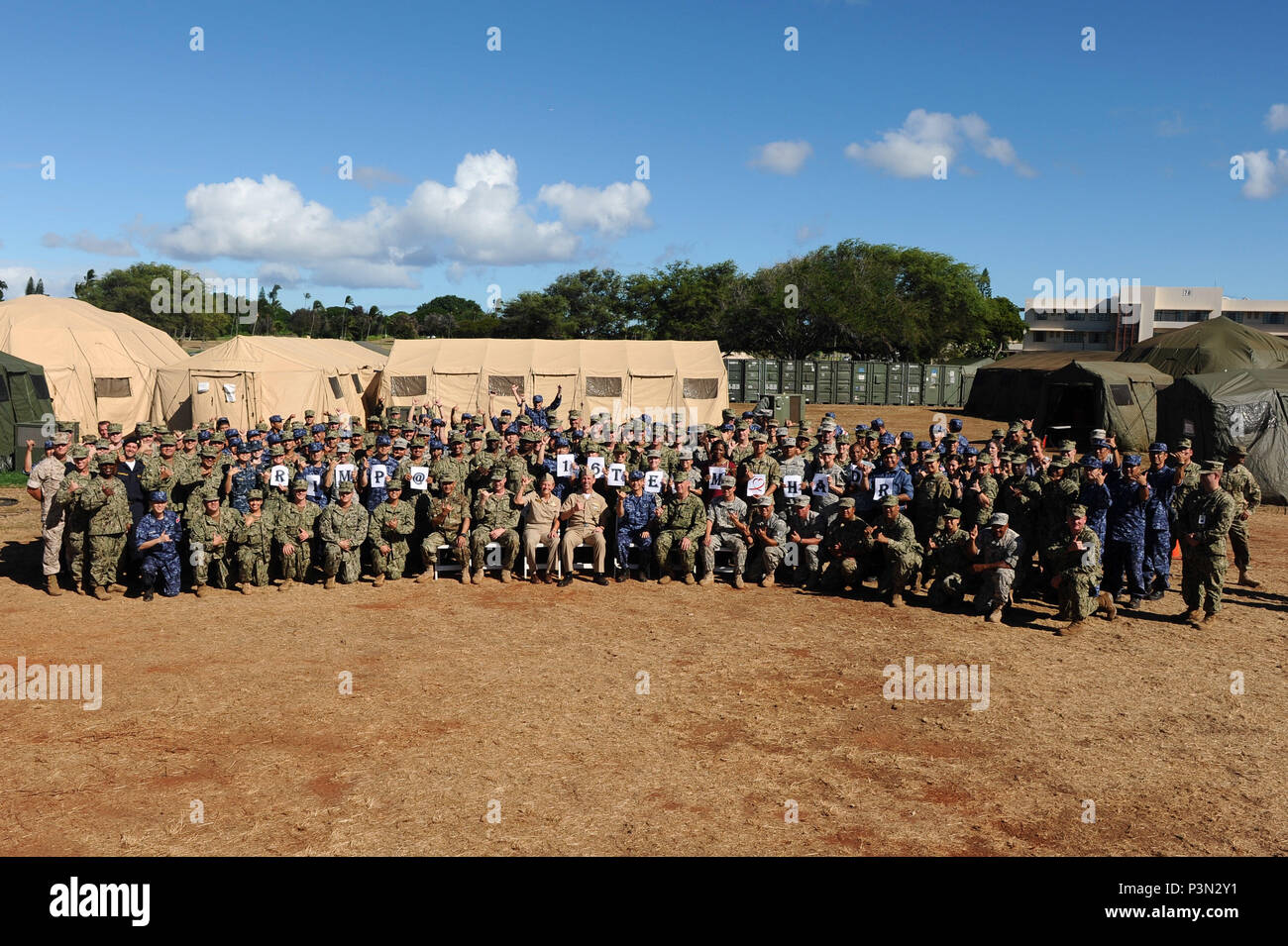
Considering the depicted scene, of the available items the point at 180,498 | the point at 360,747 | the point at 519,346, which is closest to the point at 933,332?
the point at 519,346

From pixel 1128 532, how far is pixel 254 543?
10826 millimetres

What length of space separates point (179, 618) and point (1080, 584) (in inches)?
402

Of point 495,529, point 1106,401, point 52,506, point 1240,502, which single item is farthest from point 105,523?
point 1106,401

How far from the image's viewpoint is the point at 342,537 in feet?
38.0

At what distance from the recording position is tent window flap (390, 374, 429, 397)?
92.5ft

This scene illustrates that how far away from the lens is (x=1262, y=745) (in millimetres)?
7066

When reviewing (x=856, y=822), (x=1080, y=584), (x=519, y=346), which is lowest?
(x=856, y=822)

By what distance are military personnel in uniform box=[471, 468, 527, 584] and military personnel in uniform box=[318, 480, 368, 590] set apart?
1.48m

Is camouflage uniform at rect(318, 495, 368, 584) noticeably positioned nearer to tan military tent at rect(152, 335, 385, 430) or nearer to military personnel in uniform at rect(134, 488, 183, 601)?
military personnel in uniform at rect(134, 488, 183, 601)

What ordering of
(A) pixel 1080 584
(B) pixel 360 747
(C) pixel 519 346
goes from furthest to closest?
(C) pixel 519 346, (A) pixel 1080 584, (B) pixel 360 747

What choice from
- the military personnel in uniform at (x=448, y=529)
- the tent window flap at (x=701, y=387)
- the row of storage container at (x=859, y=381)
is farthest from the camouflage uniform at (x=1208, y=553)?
the row of storage container at (x=859, y=381)

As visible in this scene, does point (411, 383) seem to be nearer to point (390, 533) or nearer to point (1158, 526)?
point (390, 533)

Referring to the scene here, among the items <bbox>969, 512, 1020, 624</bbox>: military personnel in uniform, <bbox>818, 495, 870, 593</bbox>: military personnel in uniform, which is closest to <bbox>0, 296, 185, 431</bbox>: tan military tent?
<bbox>818, 495, 870, 593</bbox>: military personnel in uniform
